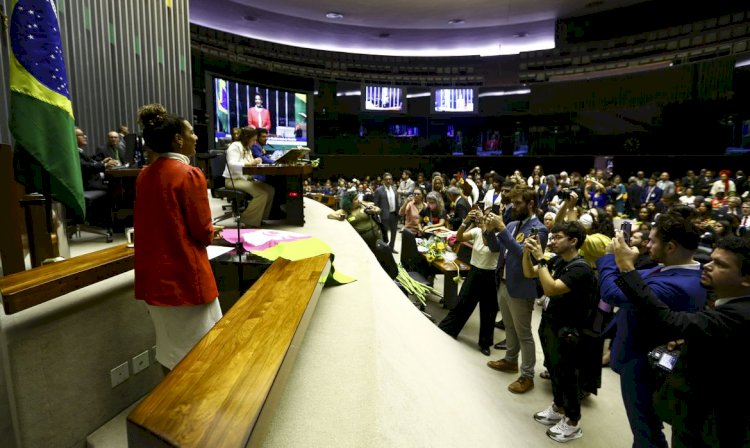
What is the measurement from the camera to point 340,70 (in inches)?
622

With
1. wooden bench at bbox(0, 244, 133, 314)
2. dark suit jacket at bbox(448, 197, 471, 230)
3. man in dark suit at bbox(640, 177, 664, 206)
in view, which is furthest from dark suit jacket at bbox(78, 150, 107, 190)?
man in dark suit at bbox(640, 177, 664, 206)

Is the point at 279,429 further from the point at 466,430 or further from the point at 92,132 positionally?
the point at 92,132

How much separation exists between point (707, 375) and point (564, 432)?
138cm

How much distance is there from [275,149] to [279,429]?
12449 mm

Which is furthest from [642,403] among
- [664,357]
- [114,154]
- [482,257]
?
[114,154]

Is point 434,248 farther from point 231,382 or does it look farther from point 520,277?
point 231,382

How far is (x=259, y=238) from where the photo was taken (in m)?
3.29

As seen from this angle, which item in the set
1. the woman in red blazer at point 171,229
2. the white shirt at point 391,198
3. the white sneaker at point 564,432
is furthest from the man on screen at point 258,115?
the white sneaker at point 564,432

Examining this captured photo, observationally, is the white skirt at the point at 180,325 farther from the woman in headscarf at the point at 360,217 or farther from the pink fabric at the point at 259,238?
the woman in headscarf at the point at 360,217

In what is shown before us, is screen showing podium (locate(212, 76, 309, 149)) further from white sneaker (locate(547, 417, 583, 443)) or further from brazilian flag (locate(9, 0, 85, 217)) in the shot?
white sneaker (locate(547, 417, 583, 443))

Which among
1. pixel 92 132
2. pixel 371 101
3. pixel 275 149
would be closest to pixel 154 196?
pixel 92 132

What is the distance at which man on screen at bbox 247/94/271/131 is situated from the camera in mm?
12348

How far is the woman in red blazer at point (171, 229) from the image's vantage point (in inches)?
66.2

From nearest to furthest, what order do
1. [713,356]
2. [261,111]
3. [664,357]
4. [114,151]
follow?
[713,356]
[664,357]
[114,151]
[261,111]
